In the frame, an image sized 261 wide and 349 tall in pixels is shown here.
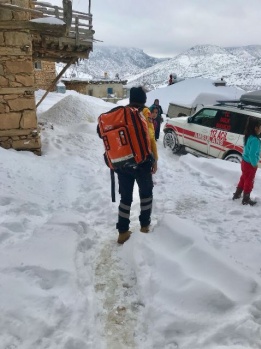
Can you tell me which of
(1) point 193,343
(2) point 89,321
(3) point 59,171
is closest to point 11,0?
(3) point 59,171

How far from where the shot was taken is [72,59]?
35.5 feet

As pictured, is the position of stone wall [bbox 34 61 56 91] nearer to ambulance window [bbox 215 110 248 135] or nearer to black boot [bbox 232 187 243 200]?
ambulance window [bbox 215 110 248 135]

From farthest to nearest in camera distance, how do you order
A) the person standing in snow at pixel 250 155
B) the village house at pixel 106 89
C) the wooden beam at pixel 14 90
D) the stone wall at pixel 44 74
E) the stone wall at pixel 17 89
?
the village house at pixel 106 89 → the stone wall at pixel 44 74 → the wooden beam at pixel 14 90 → the stone wall at pixel 17 89 → the person standing in snow at pixel 250 155

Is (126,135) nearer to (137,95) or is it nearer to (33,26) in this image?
(137,95)

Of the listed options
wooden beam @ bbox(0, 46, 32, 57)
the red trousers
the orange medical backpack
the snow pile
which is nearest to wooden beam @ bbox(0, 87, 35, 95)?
wooden beam @ bbox(0, 46, 32, 57)

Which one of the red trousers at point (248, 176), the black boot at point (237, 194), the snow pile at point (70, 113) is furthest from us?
the snow pile at point (70, 113)

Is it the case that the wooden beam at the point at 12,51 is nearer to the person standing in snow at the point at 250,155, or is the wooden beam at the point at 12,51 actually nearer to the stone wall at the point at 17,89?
the stone wall at the point at 17,89

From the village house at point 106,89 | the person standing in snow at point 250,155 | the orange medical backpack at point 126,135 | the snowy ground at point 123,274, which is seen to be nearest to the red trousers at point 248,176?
the person standing in snow at point 250,155

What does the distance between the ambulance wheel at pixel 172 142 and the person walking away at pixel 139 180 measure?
6.12 meters

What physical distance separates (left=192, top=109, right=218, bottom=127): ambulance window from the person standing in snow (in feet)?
11.1

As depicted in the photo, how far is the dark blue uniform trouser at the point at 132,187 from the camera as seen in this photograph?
3.48 m

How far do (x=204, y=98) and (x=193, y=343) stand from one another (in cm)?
1548

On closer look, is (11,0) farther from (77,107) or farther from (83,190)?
(77,107)

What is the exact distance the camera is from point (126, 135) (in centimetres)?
328
